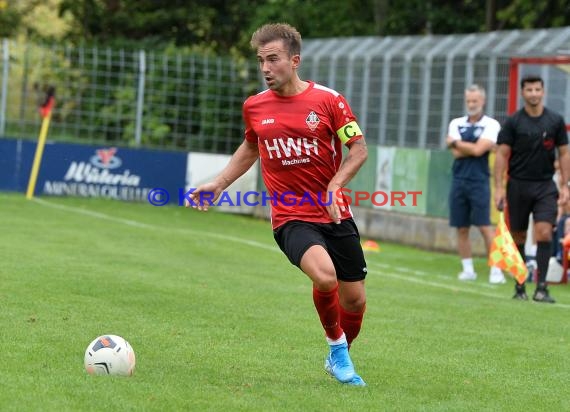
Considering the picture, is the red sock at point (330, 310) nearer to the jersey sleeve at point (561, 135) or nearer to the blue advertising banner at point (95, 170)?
the jersey sleeve at point (561, 135)

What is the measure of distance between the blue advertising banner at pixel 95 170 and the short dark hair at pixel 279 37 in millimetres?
16665

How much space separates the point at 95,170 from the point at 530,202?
12.7 meters

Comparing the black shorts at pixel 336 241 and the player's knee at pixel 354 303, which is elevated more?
the black shorts at pixel 336 241

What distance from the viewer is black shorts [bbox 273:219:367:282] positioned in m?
7.77

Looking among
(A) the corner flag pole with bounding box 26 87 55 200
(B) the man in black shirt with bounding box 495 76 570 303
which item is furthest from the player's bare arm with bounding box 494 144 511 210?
(A) the corner flag pole with bounding box 26 87 55 200

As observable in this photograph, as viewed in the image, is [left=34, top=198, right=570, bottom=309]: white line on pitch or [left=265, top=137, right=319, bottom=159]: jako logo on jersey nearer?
[left=265, top=137, right=319, bottom=159]: jako logo on jersey

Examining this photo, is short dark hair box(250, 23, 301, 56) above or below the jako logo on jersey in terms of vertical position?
above

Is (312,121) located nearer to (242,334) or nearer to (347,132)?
(347,132)

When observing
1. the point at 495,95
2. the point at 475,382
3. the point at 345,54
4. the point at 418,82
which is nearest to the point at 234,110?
the point at 345,54

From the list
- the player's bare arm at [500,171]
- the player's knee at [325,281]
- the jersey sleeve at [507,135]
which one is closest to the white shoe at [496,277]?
the player's bare arm at [500,171]

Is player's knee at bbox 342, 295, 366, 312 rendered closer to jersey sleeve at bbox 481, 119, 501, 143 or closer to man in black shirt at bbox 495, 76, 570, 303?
man in black shirt at bbox 495, 76, 570, 303

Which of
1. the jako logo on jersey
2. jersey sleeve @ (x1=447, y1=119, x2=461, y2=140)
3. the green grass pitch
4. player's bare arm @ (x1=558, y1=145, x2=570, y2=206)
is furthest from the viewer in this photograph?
jersey sleeve @ (x1=447, y1=119, x2=461, y2=140)

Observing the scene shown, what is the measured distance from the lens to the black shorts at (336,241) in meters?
7.77

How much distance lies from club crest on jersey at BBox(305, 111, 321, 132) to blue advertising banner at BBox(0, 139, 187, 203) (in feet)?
55.0
